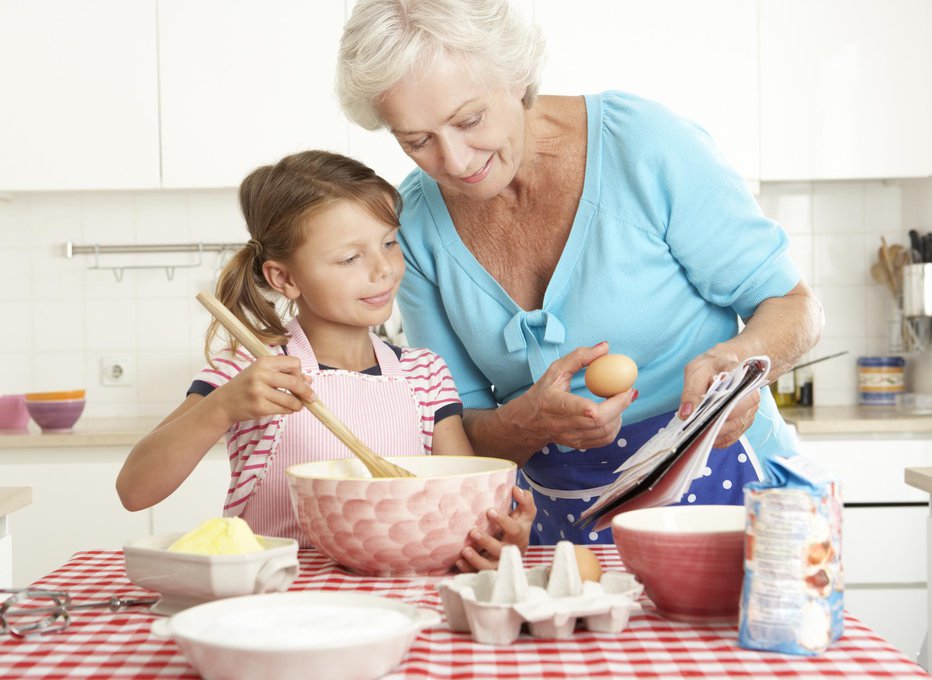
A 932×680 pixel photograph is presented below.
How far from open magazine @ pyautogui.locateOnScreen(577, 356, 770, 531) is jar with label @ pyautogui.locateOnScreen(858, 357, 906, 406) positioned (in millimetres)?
2342

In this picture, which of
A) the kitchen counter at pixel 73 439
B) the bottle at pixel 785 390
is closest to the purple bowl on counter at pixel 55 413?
the kitchen counter at pixel 73 439

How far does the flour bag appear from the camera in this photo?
2.34 feet

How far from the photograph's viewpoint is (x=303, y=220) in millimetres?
1444

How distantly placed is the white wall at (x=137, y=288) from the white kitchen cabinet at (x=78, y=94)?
13.8 inches

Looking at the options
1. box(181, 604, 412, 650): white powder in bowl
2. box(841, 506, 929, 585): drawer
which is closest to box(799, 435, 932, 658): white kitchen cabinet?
box(841, 506, 929, 585): drawer

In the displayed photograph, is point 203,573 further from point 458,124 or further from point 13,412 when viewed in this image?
point 13,412

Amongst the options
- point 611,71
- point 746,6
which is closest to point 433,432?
point 611,71

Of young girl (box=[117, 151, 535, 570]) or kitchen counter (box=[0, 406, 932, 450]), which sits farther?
kitchen counter (box=[0, 406, 932, 450])

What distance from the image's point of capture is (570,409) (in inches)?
48.9

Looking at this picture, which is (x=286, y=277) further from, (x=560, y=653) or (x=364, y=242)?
(x=560, y=653)

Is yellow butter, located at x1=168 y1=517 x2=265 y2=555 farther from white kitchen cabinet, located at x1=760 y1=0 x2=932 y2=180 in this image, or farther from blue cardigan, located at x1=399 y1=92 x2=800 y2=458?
white kitchen cabinet, located at x1=760 y1=0 x2=932 y2=180

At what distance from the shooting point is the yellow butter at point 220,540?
839 millimetres

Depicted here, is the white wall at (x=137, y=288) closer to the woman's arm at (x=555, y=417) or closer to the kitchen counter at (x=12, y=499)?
the kitchen counter at (x=12, y=499)

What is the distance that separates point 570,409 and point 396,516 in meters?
0.38
